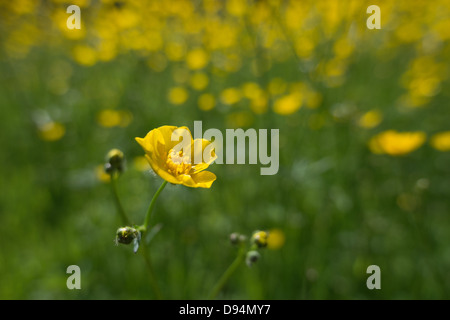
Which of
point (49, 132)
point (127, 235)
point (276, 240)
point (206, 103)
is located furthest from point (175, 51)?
point (127, 235)

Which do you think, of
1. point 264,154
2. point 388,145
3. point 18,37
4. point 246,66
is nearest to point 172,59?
point 246,66

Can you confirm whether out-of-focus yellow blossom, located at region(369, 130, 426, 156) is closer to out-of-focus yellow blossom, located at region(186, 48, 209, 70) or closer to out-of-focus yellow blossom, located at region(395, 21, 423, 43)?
out-of-focus yellow blossom, located at region(186, 48, 209, 70)

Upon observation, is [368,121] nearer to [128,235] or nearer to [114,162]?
[114,162]

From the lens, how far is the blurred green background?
1741mm

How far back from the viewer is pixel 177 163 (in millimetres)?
1004

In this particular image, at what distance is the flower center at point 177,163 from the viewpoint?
98cm

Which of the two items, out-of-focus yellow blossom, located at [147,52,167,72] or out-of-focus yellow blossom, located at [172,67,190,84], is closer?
out-of-focus yellow blossom, located at [147,52,167,72]

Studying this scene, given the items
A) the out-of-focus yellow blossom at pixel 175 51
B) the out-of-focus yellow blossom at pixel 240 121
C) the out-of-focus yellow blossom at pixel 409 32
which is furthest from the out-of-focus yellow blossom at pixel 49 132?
the out-of-focus yellow blossom at pixel 409 32

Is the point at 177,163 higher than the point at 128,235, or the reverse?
the point at 177,163

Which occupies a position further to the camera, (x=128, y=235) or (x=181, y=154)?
(x=181, y=154)

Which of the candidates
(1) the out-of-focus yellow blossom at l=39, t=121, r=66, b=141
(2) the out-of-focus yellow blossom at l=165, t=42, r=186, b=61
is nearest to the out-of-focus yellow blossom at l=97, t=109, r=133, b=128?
(1) the out-of-focus yellow blossom at l=39, t=121, r=66, b=141

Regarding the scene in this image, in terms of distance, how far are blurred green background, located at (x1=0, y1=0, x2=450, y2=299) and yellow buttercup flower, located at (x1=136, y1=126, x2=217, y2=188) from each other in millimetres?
79

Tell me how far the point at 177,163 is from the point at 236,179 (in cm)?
Result: 131

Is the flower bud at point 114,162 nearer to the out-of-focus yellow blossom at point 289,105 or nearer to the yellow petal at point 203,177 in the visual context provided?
the yellow petal at point 203,177
